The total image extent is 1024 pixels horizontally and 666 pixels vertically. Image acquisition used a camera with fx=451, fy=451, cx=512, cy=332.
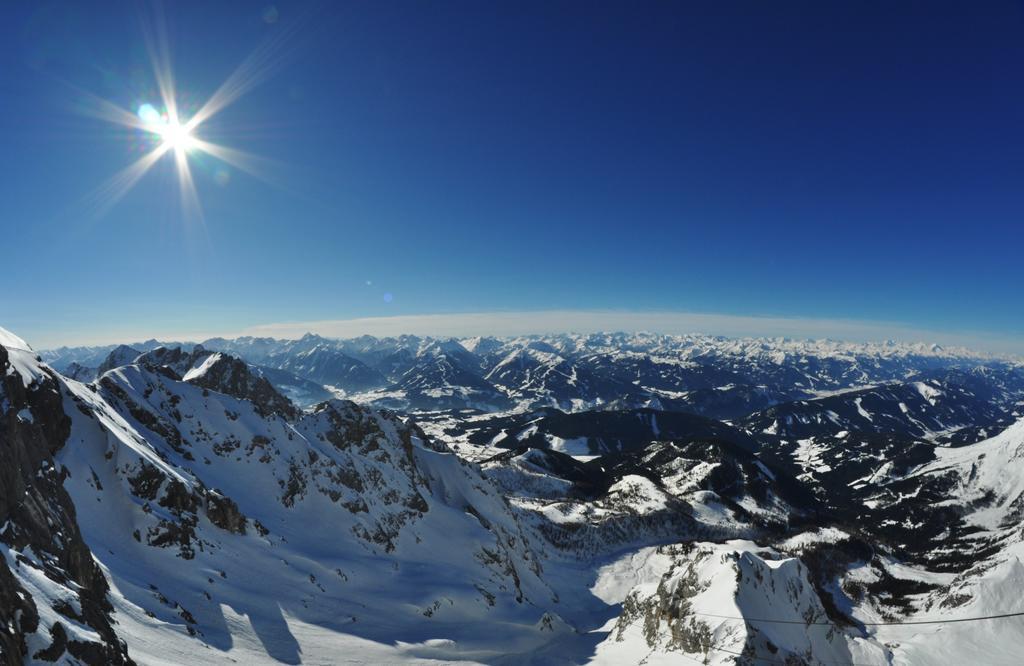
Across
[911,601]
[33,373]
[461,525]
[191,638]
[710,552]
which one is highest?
[33,373]

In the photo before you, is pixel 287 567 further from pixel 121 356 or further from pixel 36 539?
pixel 121 356

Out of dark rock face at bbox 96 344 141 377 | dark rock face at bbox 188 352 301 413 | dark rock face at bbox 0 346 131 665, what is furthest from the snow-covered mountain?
dark rock face at bbox 96 344 141 377

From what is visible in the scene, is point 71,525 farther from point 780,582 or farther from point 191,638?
point 780,582

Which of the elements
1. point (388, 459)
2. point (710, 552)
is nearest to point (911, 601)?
point (710, 552)

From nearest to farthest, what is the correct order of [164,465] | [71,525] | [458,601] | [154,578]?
[71,525], [154,578], [164,465], [458,601]

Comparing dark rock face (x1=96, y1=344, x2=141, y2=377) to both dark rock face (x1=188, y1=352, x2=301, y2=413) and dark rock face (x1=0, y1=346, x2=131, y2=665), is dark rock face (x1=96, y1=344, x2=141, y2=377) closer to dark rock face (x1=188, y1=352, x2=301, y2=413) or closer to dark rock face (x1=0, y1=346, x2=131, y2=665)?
dark rock face (x1=188, y1=352, x2=301, y2=413)

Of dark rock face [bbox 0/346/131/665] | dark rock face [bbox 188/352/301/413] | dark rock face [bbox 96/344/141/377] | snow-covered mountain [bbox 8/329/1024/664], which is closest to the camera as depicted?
dark rock face [bbox 0/346/131/665]

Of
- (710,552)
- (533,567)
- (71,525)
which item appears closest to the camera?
(71,525)

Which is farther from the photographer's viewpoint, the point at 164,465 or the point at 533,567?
the point at 533,567
